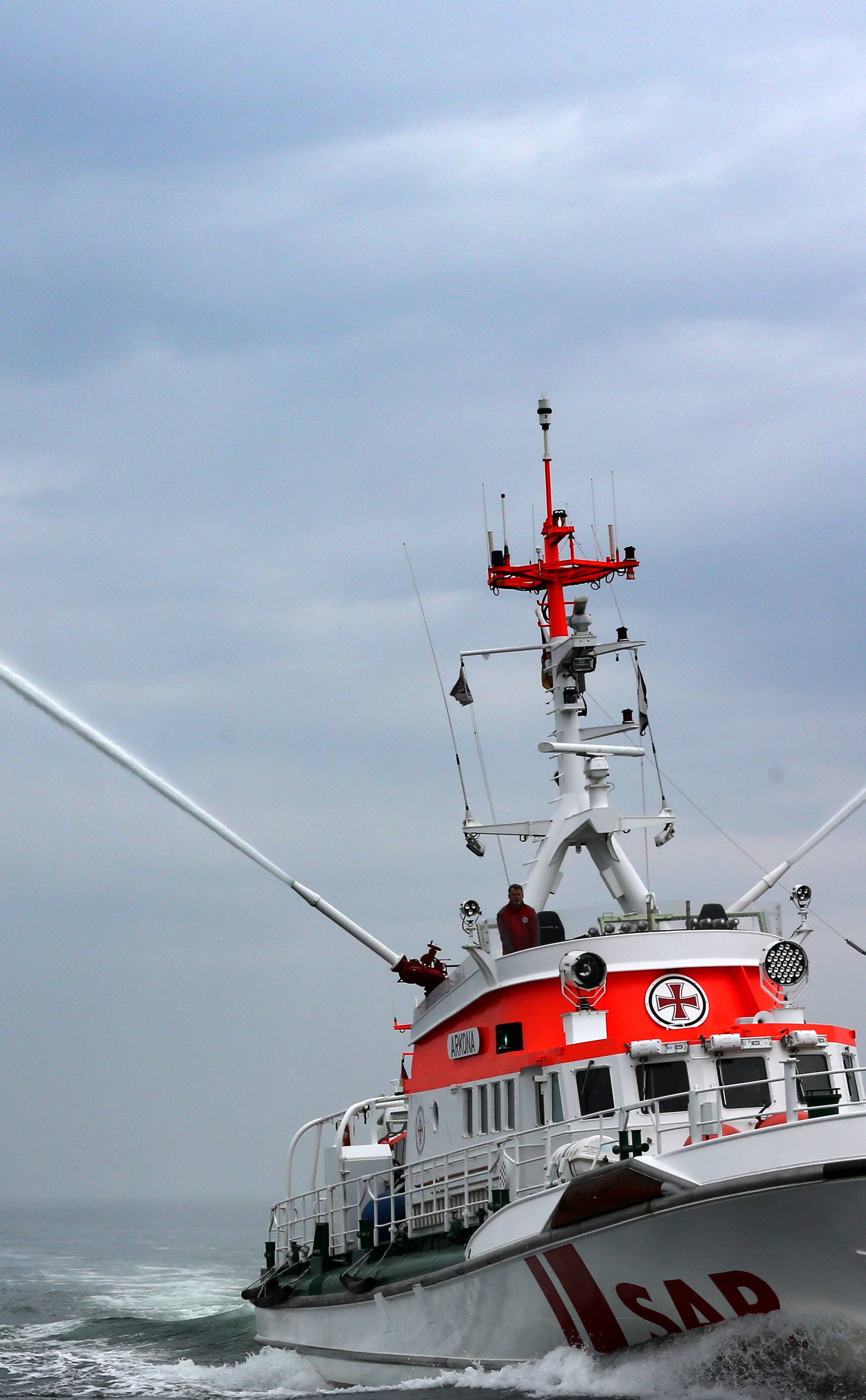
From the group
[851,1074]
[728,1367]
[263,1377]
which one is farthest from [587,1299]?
[263,1377]

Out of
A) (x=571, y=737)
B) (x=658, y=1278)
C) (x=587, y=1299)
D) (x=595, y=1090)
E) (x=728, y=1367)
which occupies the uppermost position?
(x=571, y=737)

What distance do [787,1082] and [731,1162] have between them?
74cm

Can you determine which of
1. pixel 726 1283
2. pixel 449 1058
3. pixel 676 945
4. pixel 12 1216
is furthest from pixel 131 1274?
pixel 12 1216

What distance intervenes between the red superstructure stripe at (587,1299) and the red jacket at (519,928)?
448 centimetres

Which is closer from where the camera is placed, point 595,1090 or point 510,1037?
point 595,1090

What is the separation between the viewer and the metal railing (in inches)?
474

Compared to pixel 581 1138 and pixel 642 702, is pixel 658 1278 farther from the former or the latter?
Answer: pixel 642 702

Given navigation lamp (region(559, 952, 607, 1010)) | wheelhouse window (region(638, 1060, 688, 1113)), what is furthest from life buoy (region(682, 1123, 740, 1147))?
navigation lamp (region(559, 952, 607, 1010))

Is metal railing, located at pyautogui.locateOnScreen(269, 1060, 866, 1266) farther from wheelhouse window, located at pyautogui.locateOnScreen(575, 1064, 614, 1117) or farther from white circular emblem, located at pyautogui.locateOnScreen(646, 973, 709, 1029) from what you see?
white circular emblem, located at pyautogui.locateOnScreen(646, 973, 709, 1029)

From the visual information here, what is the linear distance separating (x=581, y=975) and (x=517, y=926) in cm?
187

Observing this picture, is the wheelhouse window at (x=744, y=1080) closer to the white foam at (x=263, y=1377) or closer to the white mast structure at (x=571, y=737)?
the white mast structure at (x=571, y=737)

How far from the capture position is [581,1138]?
14039 millimetres

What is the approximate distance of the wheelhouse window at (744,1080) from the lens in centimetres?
1428

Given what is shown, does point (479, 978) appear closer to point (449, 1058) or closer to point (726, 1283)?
point (449, 1058)
